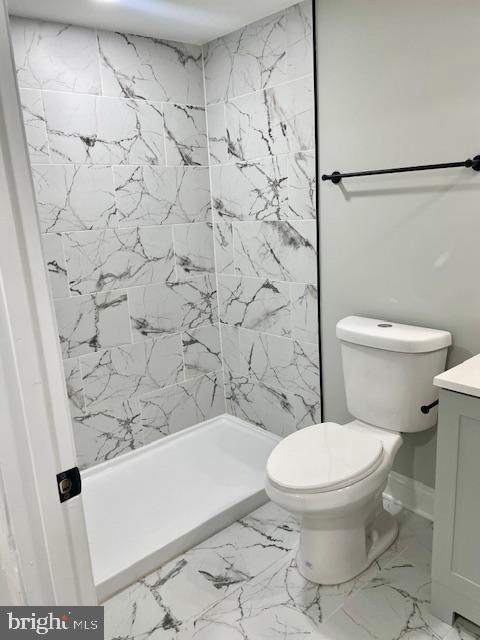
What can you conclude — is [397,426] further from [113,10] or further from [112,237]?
[113,10]

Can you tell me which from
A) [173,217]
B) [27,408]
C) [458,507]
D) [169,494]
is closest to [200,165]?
[173,217]

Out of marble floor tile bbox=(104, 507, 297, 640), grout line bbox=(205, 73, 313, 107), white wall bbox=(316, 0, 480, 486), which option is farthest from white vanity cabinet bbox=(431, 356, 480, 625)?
grout line bbox=(205, 73, 313, 107)

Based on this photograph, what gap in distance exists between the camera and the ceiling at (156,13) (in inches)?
78.9

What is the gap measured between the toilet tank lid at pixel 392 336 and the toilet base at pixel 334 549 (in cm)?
64

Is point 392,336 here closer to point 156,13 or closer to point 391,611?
point 391,611

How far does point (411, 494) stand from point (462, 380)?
941 mm

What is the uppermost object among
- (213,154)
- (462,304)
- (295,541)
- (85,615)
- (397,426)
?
(213,154)

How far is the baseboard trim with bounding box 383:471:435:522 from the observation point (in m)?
2.12

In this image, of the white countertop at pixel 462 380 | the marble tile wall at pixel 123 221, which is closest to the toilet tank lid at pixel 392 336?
the white countertop at pixel 462 380

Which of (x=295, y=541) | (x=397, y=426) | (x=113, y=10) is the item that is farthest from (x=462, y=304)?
(x=113, y=10)

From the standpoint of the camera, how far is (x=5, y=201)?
2.31 ft

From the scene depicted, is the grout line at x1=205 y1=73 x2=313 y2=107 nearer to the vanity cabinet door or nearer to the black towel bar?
the black towel bar

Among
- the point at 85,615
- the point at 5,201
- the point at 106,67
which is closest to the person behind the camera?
the point at 5,201

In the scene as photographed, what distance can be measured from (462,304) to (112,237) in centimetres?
166
